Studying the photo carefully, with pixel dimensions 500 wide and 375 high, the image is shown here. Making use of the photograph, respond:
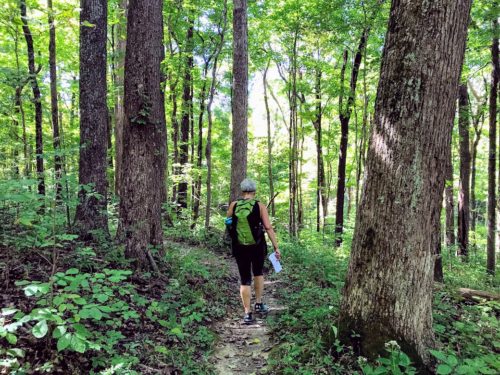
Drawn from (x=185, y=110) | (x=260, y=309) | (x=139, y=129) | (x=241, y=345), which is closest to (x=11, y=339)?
(x=241, y=345)

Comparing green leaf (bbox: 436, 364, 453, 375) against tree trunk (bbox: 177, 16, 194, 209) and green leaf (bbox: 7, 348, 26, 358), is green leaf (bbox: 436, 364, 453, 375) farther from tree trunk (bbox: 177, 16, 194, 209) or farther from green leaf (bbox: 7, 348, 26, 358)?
tree trunk (bbox: 177, 16, 194, 209)

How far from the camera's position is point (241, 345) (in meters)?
4.50

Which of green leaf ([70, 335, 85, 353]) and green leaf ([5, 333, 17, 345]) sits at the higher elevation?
green leaf ([5, 333, 17, 345])

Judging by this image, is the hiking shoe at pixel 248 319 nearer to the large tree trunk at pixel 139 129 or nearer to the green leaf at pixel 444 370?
the large tree trunk at pixel 139 129

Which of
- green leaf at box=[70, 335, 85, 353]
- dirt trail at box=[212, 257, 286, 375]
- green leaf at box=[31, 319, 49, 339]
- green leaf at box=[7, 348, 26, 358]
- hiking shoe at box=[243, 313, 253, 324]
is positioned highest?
green leaf at box=[31, 319, 49, 339]

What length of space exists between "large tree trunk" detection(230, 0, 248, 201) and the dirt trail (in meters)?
4.30

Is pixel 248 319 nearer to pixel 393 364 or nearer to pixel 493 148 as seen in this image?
pixel 393 364

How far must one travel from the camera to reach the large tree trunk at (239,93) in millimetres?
9141

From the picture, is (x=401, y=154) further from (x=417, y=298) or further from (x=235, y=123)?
(x=235, y=123)

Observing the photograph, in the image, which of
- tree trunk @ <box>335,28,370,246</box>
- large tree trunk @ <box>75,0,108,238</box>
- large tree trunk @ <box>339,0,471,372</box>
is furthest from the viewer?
tree trunk @ <box>335,28,370,246</box>

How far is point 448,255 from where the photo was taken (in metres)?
12.2

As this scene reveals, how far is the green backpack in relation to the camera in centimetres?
514

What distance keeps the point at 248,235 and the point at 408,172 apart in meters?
2.73

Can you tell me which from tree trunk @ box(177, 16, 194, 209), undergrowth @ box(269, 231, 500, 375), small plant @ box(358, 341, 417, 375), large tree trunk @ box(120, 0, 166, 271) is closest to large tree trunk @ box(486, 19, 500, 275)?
undergrowth @ box(269, 231, 500, 375)
